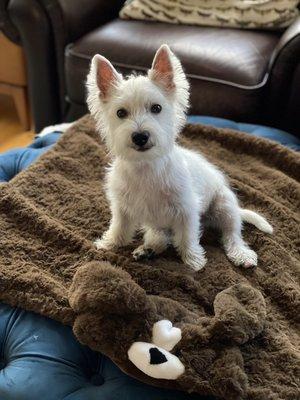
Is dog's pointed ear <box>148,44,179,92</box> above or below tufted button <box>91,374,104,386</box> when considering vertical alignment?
above

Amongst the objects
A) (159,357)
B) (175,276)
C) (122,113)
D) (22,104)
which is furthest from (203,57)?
(159,357)

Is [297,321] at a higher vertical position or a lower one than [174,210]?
lower

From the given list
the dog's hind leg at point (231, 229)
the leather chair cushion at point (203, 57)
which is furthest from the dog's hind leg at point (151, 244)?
the leather chair cushion at point (203, 57)

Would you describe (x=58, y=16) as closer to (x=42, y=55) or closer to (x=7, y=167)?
(x=42, y=55)

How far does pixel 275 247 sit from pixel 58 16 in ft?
4.74

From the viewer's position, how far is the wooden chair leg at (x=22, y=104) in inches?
109

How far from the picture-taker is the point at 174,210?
1.36 m

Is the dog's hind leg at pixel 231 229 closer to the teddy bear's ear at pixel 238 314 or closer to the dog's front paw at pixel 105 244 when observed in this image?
the teddy bear's ear at pixel 238 314

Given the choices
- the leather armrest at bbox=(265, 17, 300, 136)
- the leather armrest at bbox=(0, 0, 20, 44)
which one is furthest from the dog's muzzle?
the leather armrest at bbox=(0, 0, 20, 44)

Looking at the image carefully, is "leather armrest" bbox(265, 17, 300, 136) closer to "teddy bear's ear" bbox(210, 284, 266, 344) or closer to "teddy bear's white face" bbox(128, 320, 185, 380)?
"teddy bear's ear" bbox(210, 284, 266, 344)

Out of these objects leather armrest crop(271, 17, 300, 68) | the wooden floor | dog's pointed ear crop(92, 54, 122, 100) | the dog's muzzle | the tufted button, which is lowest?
the wooden floor

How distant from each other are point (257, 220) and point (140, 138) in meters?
0.55

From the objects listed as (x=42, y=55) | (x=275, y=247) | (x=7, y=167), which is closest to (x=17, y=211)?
(x=7, y=167)

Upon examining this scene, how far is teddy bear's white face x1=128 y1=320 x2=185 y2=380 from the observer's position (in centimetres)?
105
